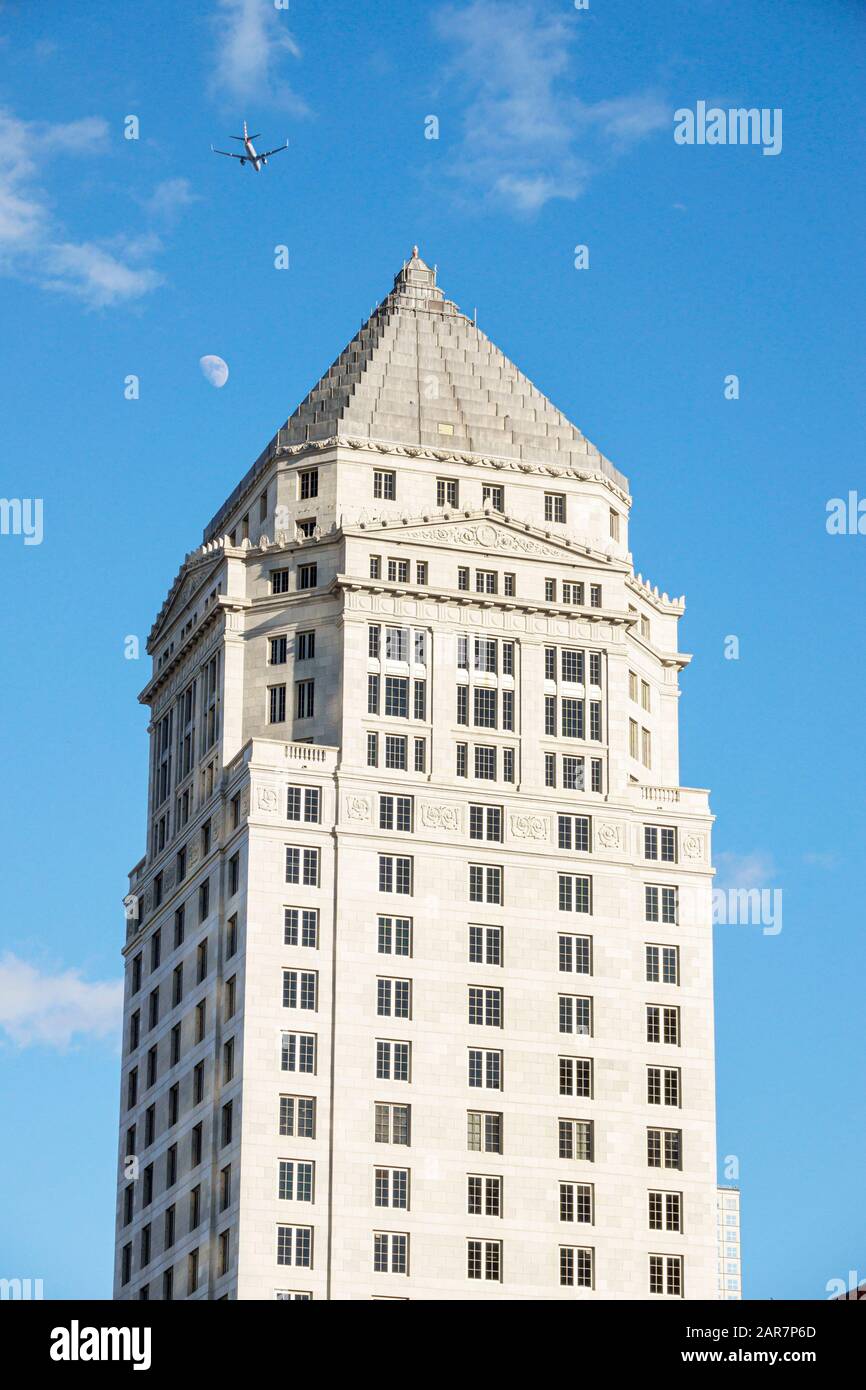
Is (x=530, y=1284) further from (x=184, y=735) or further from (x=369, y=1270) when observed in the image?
(x=184, y=735)

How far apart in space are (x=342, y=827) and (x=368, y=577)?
55.3 ft

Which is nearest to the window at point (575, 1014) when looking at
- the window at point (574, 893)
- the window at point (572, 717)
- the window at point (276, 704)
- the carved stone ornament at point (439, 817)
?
the window at point (574, 893)

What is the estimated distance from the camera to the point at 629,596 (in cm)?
19125

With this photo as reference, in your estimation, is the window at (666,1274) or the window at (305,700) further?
the window at (305,700)

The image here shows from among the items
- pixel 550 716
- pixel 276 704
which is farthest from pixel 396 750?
pixel 550 716

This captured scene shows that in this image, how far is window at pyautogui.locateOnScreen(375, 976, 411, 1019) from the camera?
A: 16962 centimetres

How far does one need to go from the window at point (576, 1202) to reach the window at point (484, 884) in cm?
1736

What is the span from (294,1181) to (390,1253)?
6.67 m

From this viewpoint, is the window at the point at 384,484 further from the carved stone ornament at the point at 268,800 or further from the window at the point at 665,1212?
the window at the point at 665,1212

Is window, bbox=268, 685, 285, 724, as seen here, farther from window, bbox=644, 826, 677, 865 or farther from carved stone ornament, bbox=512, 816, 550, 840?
window, bbox=644, 826, 677, 865

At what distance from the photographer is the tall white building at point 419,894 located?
166m

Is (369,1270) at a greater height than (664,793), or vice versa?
(664,793)
